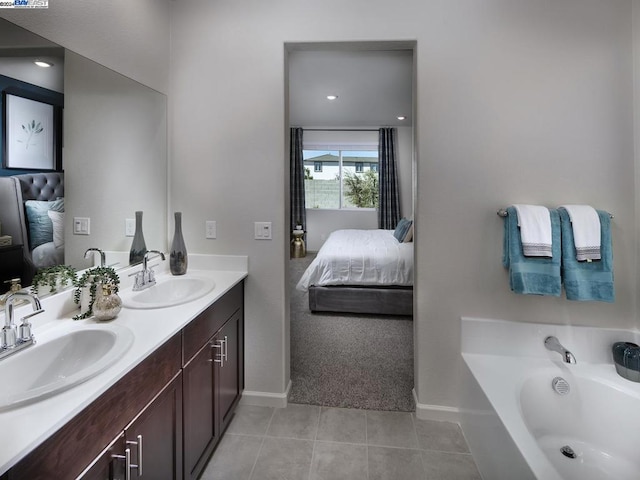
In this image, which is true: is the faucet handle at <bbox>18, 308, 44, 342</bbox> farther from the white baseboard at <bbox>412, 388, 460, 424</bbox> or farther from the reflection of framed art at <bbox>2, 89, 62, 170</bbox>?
the white baseboard at <bbox>412, 388, 460, 424</bbox>

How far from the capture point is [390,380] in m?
→ 2.45

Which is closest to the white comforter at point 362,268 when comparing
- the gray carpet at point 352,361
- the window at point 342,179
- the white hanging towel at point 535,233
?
the gray carpet at point 352,361

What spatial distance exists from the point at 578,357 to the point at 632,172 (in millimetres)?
1085

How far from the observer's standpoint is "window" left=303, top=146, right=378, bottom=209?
7.11m

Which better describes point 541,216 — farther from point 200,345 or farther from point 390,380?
point 200,345

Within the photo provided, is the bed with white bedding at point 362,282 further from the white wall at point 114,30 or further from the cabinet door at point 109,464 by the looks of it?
the cabinet door at point 109,464

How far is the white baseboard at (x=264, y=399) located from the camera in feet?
7.10

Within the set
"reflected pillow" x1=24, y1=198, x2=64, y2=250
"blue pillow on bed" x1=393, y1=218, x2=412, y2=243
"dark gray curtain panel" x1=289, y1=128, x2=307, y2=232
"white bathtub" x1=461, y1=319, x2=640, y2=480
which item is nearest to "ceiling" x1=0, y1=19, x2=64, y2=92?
"reflected pillow" x1=24, y1=198, x2=64, y2=250

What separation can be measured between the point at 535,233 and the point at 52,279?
227 centimetres

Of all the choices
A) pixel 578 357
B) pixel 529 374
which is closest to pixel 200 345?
pixel 529 374

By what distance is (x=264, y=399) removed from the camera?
→ 2172 mm

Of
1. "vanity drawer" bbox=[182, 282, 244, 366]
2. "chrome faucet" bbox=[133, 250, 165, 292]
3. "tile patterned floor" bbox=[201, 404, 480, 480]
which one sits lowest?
"tile patterned floor" bbox=[201, 404, 480, 480]

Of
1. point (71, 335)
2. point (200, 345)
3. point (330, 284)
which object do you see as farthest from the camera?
point (330, 284)

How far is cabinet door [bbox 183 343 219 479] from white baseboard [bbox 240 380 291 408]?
19.0 inches
